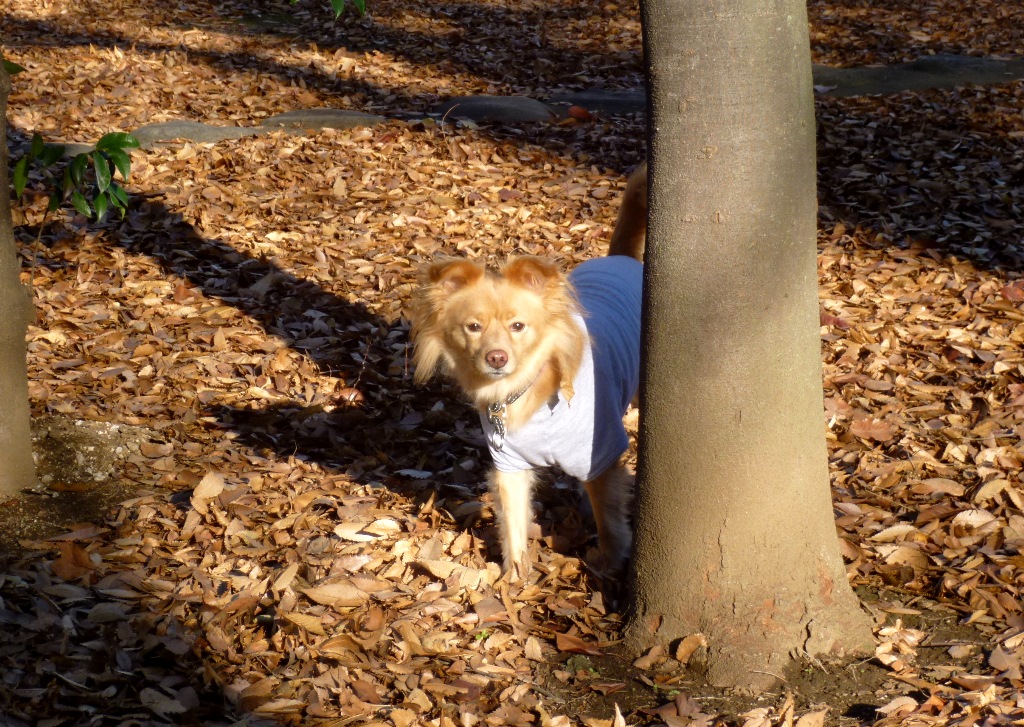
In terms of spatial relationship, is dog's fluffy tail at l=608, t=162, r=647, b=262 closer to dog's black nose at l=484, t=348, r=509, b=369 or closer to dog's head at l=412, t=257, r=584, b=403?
dog's head at l=412, t=257, r=584, b=403

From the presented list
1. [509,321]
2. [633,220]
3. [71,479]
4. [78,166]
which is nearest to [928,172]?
[633,220]

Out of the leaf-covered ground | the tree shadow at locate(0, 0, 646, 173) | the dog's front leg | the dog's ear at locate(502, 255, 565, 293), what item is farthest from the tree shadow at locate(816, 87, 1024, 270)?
the dog's front leg

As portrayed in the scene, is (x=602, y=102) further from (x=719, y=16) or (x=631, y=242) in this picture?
(x=719, y=16)

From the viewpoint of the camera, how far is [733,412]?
330cm

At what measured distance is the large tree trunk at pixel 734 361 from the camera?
3076 millimetres

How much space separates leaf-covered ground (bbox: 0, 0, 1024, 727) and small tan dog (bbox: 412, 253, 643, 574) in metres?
0.34

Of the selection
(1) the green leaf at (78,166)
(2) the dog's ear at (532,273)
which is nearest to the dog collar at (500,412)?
(2) the dog's ear at (532,273)

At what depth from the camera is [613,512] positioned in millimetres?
4188

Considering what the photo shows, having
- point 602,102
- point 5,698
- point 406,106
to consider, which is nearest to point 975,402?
point 5,698

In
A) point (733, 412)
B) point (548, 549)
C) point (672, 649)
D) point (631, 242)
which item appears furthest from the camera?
point (631, 242)

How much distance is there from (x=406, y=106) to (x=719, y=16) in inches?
302

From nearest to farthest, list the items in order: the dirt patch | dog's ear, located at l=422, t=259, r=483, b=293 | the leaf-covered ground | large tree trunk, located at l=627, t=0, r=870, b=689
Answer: large tree trunk, located at l=627, t=0, r=870, b=689 → the leaf-covered ground → dog's ear, located at l=422, t=259, r=483, b=293 → the dirt patch

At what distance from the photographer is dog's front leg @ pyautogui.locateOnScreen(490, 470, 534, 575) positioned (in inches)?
163

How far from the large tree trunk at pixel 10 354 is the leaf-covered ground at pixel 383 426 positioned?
0.58ft
